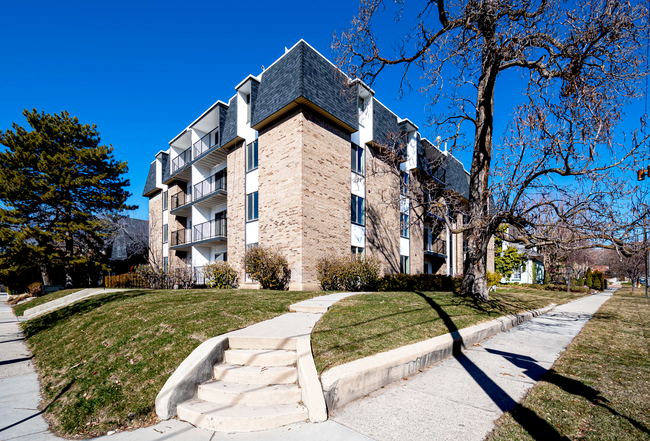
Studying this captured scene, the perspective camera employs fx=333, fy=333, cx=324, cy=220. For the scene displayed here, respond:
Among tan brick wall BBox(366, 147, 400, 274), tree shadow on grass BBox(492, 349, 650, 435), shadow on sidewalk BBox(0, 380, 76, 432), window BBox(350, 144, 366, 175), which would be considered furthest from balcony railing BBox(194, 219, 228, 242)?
tree shadow on grass BBox(492, 349, 650, 435)

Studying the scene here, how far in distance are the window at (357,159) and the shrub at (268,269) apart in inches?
272

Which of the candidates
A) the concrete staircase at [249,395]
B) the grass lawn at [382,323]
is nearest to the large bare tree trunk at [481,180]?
the grass lawn at [382,323]

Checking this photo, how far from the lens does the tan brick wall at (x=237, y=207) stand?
18234mm

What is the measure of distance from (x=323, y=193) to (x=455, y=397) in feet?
41.3

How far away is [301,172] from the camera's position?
49.7ft

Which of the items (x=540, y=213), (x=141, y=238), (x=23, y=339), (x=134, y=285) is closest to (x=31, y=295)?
(x=134, y=285)

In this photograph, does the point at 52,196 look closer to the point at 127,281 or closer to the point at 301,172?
the point at 127,281

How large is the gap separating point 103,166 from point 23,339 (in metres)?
19.1

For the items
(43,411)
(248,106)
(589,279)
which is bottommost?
(589,279)

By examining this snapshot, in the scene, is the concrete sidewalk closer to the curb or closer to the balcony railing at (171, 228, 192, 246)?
the curb

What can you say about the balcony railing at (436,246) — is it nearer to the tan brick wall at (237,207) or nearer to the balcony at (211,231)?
the tan brick wall at (237,207)

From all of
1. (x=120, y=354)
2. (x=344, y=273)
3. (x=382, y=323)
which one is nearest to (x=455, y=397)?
(x=382, y=323)

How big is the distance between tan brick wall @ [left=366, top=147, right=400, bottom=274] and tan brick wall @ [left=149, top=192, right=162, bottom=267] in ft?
64.9

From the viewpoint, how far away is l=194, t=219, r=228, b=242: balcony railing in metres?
21.2
